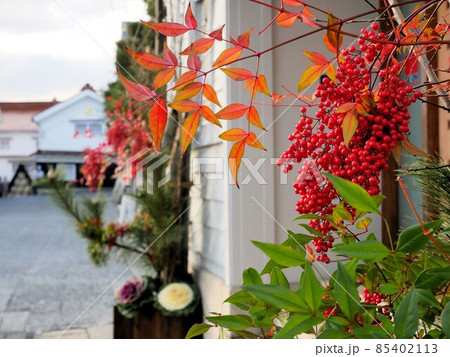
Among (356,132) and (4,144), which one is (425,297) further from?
(4,144)

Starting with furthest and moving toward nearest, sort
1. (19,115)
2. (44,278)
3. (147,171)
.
Answer: (19,115), (44,278), (147,171)

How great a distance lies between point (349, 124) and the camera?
16.3 inches

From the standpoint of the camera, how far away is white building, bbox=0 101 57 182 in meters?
4.17

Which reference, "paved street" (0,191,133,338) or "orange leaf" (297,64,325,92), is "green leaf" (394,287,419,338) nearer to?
"orange leaf" (297,64,325,92)

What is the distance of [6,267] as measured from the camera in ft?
17.9

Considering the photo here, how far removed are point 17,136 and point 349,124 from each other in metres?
4.52

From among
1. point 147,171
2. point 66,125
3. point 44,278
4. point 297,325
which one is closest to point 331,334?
point 297,325

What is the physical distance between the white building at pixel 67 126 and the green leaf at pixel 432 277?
348 centimetres

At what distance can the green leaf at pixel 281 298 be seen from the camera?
1.00 ft

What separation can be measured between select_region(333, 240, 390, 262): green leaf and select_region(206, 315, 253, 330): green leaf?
0.28ft

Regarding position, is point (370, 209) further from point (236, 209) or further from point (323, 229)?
point (236, 209)

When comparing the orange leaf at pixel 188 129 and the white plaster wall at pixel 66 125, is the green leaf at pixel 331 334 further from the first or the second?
the white plaster wall at pixel 66 125

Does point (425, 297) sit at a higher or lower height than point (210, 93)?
lower

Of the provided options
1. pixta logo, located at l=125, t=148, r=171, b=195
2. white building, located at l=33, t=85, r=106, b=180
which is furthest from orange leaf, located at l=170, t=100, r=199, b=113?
white building, located at l=33, t=85, r=106, b=180
